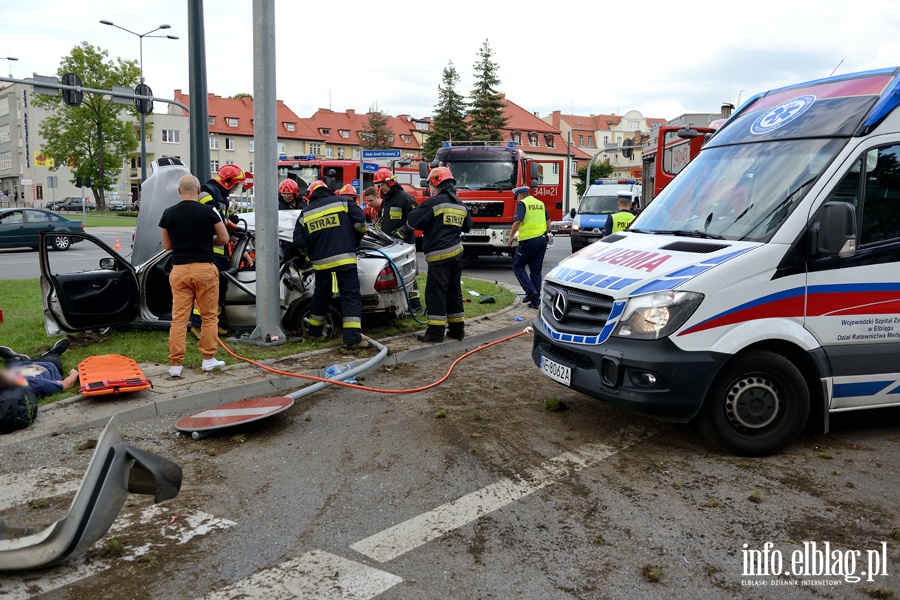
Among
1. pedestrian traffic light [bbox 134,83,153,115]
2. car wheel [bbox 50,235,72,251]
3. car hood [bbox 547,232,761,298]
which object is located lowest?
car wheel [bbox 50,235,72,251]

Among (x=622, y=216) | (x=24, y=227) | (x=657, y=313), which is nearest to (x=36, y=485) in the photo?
(x=657, y=313)

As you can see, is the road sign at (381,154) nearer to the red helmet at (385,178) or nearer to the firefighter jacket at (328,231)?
the red helmet at (385,178)

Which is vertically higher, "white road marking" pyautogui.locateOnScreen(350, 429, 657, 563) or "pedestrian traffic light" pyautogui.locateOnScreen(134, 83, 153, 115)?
"pedestrian traffic light" pyautogui.locateOnScreen(134, 83, 153, 115)

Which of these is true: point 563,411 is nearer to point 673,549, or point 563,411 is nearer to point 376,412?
point 376,412

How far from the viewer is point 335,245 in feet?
25.4

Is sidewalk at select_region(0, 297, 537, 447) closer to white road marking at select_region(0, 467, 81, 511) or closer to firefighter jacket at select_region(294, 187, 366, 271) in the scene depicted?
white road marking at select_region(0, 467, 81, 511)

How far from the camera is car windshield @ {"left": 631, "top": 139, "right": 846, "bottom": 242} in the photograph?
15.9 feet

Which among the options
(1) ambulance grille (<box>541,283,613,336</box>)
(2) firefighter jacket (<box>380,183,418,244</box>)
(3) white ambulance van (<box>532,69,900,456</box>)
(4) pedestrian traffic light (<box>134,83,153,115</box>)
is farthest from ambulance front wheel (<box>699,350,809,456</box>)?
(4) pedestrian traffic light (<box>134,83,153,115</box>)

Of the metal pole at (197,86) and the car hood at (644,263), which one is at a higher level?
the metal pole at (197,86)

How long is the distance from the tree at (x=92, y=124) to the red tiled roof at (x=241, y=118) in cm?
1880

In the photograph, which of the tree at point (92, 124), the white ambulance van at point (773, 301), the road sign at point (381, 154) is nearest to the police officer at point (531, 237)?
the white ambulance van at point (773, 301)

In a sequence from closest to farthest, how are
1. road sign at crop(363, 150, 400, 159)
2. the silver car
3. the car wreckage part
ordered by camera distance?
1. the car wreckage part
2. the silver car
3. road sign at crop(363, 150, 400, 159)

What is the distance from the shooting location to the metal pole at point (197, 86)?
404 inches

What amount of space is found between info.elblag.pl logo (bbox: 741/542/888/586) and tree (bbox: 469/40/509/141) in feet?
195
